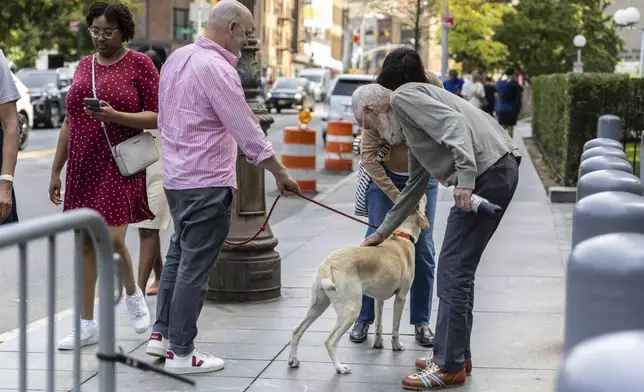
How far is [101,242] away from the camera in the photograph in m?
3.47

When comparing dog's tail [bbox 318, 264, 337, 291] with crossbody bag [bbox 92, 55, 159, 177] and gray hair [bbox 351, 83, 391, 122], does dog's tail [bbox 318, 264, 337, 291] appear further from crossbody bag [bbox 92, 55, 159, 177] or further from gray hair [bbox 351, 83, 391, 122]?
crossbody bag [bbox 92, 55, 159, 177]

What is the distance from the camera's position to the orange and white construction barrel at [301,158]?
17844 mm

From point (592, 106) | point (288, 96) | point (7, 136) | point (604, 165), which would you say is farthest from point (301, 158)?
point (288, 96)

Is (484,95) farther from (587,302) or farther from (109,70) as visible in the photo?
(587,302)

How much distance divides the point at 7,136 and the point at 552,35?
4861 centimetres

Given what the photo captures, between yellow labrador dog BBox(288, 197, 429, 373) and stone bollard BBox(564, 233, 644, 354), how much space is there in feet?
7.37

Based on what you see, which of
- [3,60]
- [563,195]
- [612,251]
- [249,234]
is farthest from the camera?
[563,195]

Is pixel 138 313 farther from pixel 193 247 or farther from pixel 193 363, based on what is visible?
pixel 193 247

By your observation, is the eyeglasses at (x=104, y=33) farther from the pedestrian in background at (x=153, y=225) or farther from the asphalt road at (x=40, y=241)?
the pedestrian in background at (x=153, y=225)

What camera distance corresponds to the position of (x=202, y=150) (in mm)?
6102

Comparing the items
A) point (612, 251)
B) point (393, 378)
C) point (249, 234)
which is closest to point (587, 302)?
point (612, 251)

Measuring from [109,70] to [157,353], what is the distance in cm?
160

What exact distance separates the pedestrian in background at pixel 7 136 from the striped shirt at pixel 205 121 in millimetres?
769

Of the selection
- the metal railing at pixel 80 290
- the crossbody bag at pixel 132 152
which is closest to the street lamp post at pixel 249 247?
the crossbody bag at pixel 132 152
